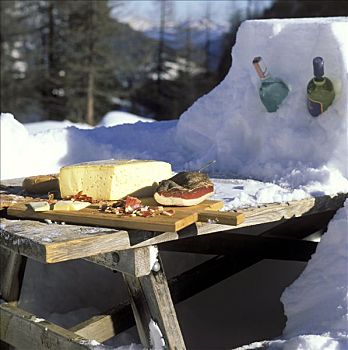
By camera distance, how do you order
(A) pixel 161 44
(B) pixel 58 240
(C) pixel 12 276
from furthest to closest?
(A) pixel 161 44 < (C) pixel 12 276 < (B) pixel 58 240

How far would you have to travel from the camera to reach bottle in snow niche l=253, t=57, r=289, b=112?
3670 millimetres

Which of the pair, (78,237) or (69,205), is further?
(69,205)

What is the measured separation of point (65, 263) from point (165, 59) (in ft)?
57.8

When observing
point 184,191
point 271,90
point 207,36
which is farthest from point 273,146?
point 207,36

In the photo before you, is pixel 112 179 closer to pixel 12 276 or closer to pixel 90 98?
pixel 12 276

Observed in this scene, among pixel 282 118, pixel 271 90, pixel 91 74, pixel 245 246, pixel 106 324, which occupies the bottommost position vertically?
pixel 91 74

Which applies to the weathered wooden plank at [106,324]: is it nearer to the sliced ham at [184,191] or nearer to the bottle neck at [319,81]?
the sliced ham at [184,191]

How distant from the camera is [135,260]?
99.2 inches

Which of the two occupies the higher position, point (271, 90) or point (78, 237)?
point (271, 90)

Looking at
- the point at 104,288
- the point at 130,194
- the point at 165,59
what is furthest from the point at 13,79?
the point at 130,194

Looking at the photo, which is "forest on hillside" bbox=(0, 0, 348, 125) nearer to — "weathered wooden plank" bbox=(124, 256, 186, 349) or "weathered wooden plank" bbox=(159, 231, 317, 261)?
"weathered wooden plank" bbox=(159, 231, 317, 261)

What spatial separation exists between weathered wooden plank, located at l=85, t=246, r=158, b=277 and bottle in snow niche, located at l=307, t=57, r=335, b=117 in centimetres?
145

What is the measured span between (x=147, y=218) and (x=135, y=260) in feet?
0.63

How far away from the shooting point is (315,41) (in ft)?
11.8
